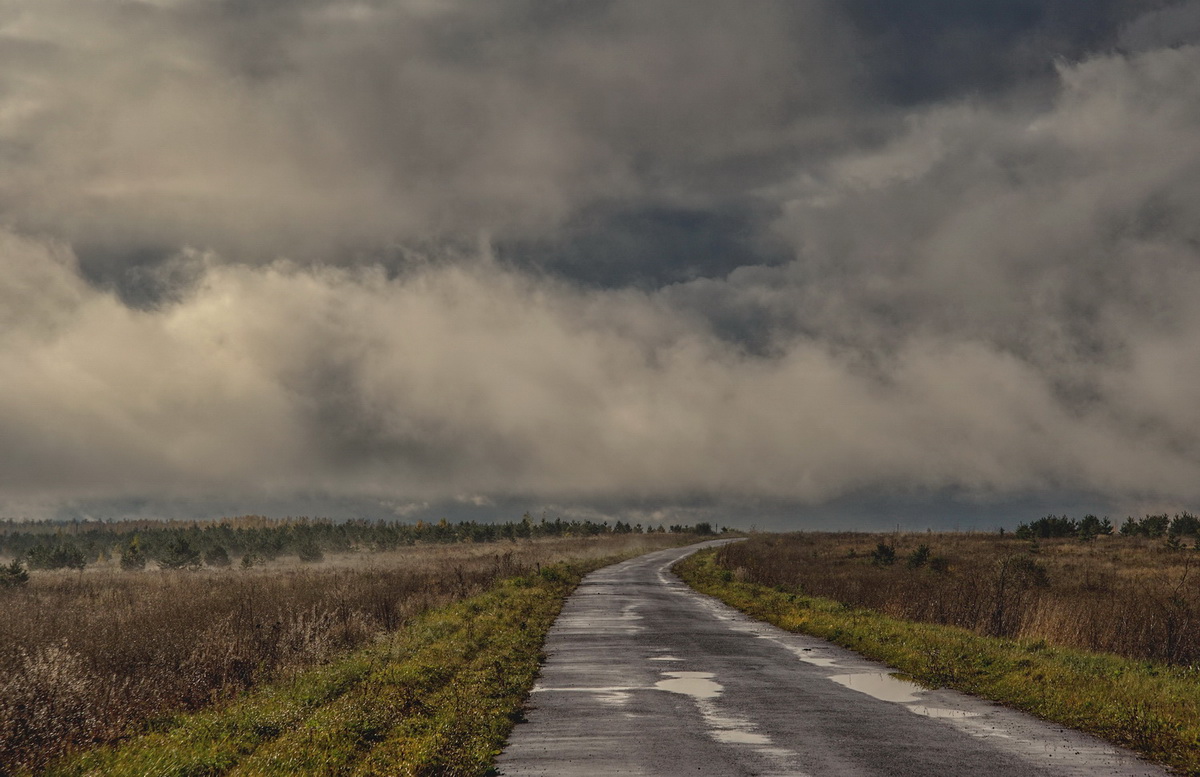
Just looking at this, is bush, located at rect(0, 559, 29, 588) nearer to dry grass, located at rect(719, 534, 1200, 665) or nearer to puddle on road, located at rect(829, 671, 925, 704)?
dry grass, located at rect(719, 534, 1200, 665)

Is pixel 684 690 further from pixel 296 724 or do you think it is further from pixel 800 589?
pixel 800 589

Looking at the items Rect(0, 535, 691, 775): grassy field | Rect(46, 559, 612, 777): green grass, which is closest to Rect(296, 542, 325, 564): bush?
Rect(0, 535, 691, 775): grassy field

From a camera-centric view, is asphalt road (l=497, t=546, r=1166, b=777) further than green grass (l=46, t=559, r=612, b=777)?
No

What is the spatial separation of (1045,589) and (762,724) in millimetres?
32380

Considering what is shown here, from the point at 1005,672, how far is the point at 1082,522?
73.0 meters

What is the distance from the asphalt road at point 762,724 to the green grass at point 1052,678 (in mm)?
516

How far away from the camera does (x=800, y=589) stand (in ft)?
115

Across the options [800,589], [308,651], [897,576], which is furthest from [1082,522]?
[308,651]

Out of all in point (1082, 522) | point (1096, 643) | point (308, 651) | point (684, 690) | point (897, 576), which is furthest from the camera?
point (1082, 522)

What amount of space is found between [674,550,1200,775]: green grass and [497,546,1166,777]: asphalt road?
0.52 metres

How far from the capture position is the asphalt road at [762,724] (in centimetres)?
891

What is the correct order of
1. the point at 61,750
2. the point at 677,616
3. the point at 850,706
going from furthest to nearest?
Answer: the point at 677,616 → the point at 850,706 → the point at 61,750

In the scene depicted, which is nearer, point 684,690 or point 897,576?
point 684,690

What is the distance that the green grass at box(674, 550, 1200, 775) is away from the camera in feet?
35.1
